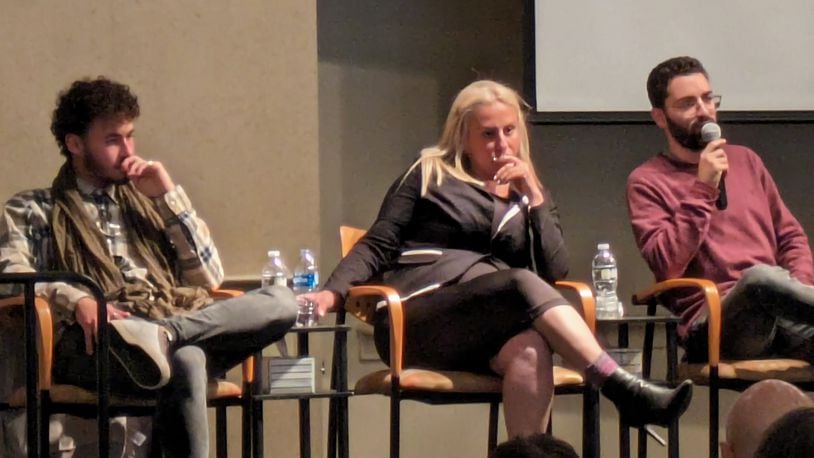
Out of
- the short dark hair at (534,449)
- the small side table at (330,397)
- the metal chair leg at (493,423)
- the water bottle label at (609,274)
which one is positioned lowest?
the metal chair leg at (493,423)

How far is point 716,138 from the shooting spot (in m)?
3.76

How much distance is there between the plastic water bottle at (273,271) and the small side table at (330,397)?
0.36 metres

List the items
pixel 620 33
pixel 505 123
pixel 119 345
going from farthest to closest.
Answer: pixel 620 33 < pixel 505 123 < pixel 119 345

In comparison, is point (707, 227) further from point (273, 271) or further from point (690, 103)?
point (273, 271)

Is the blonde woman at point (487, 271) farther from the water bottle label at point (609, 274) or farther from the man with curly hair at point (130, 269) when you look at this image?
the water bottle label at point (609, 274)

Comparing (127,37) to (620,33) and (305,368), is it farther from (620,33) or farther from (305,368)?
(620,33)

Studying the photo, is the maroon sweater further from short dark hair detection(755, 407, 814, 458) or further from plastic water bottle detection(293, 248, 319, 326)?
short dark hair detection(755, 407, 814, 458)

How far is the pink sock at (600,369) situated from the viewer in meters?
3.23

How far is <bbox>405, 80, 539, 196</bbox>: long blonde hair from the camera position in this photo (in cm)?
371

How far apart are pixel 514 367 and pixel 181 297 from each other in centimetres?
85

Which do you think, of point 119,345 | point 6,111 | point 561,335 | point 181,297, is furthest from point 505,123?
point 6,111

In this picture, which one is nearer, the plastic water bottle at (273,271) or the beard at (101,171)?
the beard at (101,171)

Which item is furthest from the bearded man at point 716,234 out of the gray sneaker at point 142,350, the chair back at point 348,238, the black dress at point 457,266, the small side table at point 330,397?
the gray sneaker at point 142,350

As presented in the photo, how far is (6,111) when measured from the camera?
400cm
